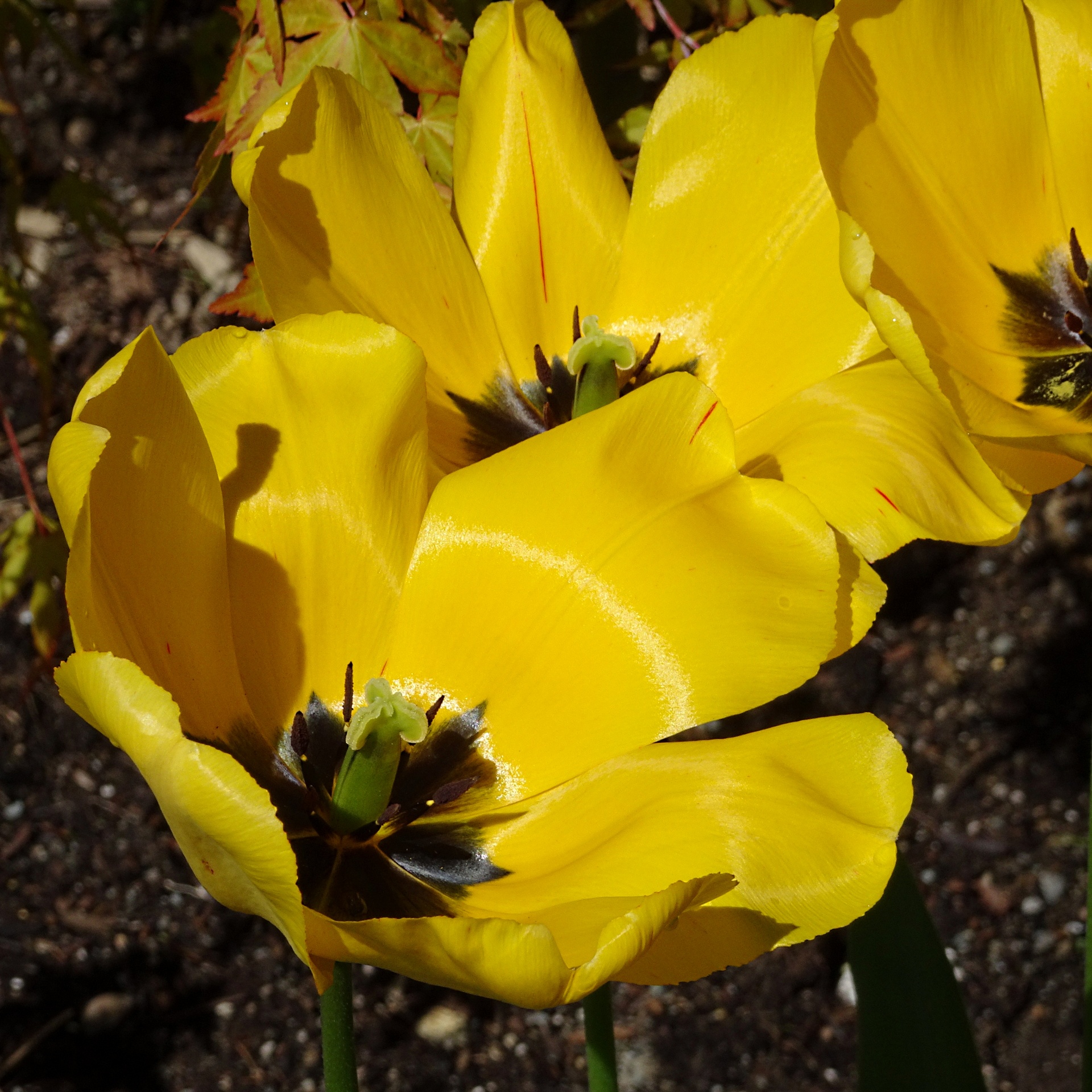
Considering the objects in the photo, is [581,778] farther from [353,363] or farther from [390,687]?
[353,363]

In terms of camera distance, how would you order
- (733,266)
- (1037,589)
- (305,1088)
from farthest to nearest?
(1037,589)
(305,1088)
(733,266)

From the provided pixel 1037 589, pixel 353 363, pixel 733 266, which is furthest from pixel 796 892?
pixel 1037 589

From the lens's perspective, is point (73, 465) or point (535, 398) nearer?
point (73, 465)

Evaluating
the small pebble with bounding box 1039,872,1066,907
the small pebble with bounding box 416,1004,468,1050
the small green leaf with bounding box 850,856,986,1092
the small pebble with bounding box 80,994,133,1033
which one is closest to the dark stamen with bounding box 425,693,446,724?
the small green leaf with bounding box 850,856,986,1092

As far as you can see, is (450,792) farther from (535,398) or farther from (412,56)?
(412,56)

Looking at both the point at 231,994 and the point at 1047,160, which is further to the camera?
the point at 231,994

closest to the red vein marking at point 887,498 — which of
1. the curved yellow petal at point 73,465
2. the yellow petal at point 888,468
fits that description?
the yellow petal at point 888,468

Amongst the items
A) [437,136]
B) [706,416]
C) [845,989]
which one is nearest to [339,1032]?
[706,416]

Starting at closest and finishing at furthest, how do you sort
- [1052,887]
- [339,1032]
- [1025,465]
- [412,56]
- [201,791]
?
[201,791] → [339,1032] → [1025,465] → [412,56] → [1052,887]
